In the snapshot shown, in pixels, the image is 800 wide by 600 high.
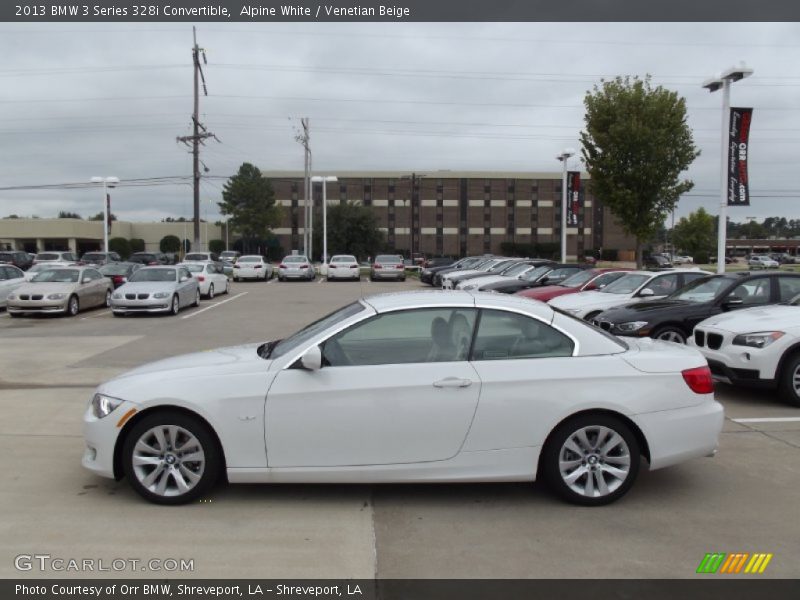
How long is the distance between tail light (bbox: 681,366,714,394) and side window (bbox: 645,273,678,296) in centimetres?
872

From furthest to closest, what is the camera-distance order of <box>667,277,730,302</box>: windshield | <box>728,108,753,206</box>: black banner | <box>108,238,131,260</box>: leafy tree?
<box>108,238,131,260</box>: leafy tree
<box>728,108,753,206</box>: black banner
<box>667,277,730,302</box>: windshield

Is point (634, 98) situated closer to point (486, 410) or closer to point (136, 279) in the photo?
point (136, 279)

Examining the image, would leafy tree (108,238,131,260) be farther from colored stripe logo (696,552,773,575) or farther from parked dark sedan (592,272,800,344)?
Answer: colored stripe logo (696,552,773,575)

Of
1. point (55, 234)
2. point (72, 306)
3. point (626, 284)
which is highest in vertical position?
point (55, 234)

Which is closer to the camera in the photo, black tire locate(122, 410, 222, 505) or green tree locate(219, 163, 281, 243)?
black tire locate(122, 410, 222, 505)

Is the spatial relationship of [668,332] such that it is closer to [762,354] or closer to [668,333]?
[668,333]

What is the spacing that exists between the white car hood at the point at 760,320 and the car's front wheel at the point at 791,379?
393 millimetres

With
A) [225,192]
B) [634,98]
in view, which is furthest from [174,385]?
[225,192]

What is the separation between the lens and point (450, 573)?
3.73 meters

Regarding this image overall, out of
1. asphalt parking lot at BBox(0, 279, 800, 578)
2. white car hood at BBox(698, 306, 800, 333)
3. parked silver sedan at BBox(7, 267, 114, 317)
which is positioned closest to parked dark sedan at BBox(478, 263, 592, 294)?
white car hood at BBox(698, 306, 800, 333)

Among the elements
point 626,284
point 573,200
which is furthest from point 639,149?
point 626,284

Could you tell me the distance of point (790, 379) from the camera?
303 inches

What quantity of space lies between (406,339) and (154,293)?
15.1 m

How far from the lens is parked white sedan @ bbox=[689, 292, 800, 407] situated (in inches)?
302
